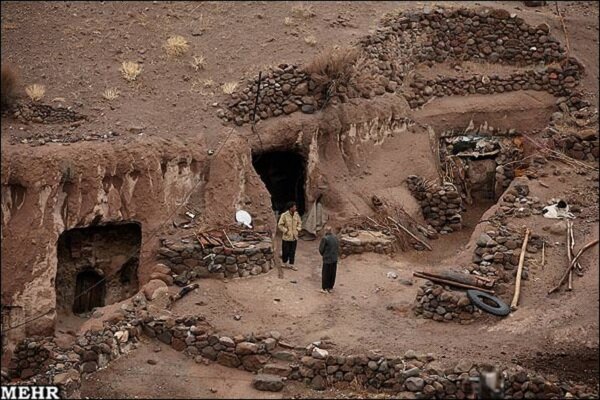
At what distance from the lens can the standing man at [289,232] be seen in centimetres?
1795

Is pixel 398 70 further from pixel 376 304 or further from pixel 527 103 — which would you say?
pixel 376 304

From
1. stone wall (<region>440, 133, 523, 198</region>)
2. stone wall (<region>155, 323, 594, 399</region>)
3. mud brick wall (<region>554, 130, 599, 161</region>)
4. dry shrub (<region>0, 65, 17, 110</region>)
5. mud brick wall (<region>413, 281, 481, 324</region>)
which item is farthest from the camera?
stone wall (<region>440, 133, 523, 198</region>)

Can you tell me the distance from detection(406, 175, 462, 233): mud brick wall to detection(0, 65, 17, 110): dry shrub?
8.75 meters

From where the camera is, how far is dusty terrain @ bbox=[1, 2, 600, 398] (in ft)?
48.3

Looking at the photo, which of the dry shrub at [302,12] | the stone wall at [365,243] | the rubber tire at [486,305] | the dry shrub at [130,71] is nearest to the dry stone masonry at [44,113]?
the dry shrub at [130,71]

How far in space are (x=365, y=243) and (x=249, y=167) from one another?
284cm

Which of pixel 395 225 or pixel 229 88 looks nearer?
pixel 229 88

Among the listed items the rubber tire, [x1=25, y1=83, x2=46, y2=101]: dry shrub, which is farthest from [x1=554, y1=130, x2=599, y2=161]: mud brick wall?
[x1=25, y1=83, x2=46, y2=101]: dry shrub

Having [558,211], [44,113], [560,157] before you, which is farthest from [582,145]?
[44,113]

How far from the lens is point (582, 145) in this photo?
20375mm

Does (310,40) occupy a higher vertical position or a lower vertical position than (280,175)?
higher

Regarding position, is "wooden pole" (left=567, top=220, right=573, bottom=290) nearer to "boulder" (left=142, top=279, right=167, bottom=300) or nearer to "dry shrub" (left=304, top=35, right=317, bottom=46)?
"boulder" (left=142, top=279, right=167, bottom=300)

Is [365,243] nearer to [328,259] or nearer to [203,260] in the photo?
[328,259]

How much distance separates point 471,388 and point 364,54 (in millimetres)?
10622
